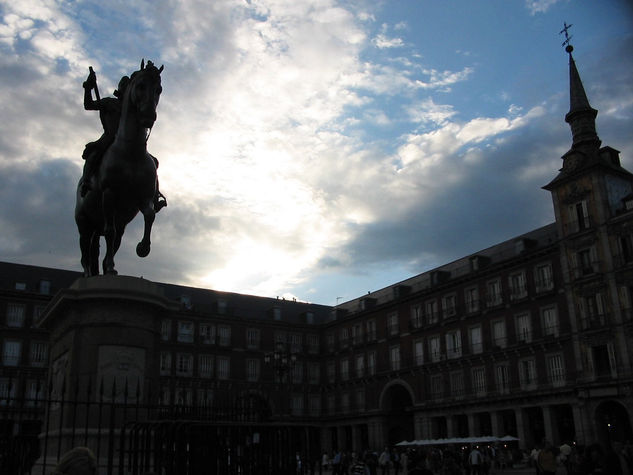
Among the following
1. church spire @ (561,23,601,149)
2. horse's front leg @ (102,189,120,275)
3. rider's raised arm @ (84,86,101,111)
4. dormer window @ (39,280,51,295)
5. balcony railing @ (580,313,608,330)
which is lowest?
horse's front leg @ (102,189,120,275)

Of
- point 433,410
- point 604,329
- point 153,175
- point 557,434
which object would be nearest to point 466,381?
point 433,410

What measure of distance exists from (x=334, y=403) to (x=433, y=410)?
44.2 feet

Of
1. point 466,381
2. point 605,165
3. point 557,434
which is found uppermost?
point 605,165

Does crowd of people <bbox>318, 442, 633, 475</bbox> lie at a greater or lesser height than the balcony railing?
lesser

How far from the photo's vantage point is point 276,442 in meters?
7.35

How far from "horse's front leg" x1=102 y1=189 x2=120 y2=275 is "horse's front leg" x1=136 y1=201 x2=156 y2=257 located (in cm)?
38

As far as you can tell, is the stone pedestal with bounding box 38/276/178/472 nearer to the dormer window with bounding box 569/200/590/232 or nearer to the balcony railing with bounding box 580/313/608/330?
the balcony railing with bounding box 580/313/608/330

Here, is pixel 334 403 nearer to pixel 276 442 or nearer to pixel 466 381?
pixel 466 381

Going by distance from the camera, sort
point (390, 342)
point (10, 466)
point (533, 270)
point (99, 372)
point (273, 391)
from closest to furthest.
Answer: point (10, 466)
point (99, 372)
point (533, 270)
point (390, 342)
point (273, 391)

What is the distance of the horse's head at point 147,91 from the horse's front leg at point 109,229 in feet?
4.01

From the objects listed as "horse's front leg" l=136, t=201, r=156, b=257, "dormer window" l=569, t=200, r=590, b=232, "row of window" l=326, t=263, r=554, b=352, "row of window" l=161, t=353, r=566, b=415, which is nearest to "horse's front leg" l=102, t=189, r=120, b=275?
"horse's front leg" l=136, t=201, r=156, b=257

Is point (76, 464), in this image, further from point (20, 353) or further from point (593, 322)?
point (20, 353)

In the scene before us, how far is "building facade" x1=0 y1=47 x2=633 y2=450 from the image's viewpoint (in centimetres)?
3522

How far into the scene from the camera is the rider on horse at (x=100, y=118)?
31.2ft
